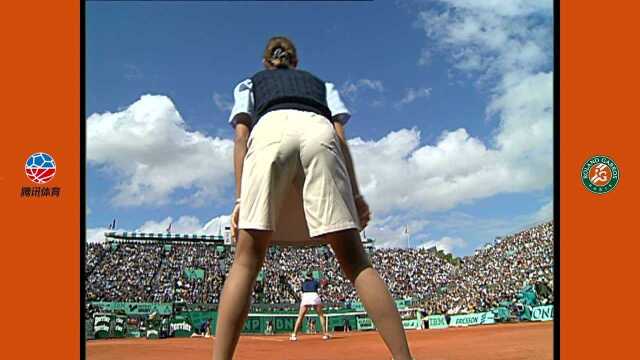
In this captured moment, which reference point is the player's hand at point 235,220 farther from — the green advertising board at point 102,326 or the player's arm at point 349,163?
the green advertising board at point 102,326

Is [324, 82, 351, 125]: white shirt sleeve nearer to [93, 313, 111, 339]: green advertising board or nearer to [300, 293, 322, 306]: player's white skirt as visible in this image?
[300, 293, 322, 306]: player's white skirt

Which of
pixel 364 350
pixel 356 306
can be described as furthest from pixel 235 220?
pixel 356 306

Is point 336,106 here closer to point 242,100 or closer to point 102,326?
point 242,100

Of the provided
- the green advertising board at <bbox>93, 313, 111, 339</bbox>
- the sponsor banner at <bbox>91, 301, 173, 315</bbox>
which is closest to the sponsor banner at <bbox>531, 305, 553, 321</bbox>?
the green advertising board at <bbox>93, 313, 111, 339</bbox>

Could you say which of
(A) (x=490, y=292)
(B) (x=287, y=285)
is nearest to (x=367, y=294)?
(A) (x=490, y=292)
